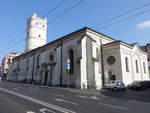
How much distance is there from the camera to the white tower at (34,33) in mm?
55281

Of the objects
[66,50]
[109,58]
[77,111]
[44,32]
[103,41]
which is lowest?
[77,111]

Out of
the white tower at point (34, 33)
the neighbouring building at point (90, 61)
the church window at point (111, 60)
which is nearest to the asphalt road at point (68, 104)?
the neighbouring building at point (90, 61)

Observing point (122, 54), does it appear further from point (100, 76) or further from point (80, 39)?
point (80, 39)

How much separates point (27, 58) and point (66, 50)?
941 inches

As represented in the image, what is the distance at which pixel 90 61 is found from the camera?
26.9m

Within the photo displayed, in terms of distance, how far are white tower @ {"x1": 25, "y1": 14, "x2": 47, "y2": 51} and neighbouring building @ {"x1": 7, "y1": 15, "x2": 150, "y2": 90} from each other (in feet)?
64.2

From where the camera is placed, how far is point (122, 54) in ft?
91.8

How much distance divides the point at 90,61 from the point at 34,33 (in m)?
36.1

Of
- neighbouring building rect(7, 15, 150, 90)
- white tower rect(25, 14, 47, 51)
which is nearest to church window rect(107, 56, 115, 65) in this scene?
neighbouring building rect(7, 15, 150, 90)

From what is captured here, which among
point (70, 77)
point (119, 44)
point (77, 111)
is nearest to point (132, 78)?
point (119, 44)

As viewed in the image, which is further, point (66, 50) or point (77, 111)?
point (66, 50)

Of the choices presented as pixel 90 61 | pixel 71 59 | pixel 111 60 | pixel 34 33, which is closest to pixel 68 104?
pixel 90 61

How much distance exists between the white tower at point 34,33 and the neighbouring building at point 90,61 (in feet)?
64.2

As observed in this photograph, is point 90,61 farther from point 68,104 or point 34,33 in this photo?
point 34,33
